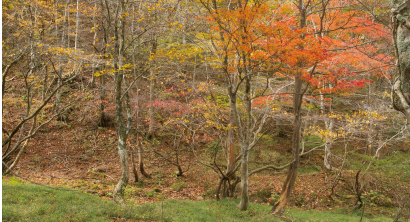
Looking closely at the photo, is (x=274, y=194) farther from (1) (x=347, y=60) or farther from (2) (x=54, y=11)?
(2) (x=54, y=11)

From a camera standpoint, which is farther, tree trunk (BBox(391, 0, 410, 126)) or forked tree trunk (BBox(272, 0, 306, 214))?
forked tree trunk (BBox(272, 0, 306, 214))

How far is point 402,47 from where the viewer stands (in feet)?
8.19

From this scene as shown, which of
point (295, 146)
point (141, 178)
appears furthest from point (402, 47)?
point (141, 178)

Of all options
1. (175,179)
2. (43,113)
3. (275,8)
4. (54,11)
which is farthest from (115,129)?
(275,8)

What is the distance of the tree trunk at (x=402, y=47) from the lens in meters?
2.44

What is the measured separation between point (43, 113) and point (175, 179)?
10267 mm

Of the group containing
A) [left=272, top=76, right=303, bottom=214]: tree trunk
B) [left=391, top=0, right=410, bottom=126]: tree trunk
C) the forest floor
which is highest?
[left=391, top=0, right=410, bottom=126]: tree trunk

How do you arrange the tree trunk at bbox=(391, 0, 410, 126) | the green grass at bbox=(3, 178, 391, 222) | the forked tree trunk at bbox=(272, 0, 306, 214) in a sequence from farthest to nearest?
the forked tree trunk at bbox=(272, 0, 306, 214)
the green grass at bbox=(3, 178, 391, 222)
the tree trunk at bbox=(391, 0, 410, 126)

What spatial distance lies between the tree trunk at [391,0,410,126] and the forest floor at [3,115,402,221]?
8926mm

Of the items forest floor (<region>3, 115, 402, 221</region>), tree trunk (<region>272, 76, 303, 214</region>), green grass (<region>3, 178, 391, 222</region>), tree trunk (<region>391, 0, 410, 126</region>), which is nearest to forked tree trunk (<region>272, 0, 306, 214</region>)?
tree trunk (<region>272, 76, 303, 214</region>)

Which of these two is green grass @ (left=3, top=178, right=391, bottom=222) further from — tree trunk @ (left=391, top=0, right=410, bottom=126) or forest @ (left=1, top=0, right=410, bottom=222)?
tree trunk @ (left=391, top=0, right=410, bottom=126)

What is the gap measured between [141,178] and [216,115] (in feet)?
18.0

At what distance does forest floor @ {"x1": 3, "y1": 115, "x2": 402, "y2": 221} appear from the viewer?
35.5 ft

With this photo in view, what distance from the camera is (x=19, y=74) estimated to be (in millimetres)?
17344
